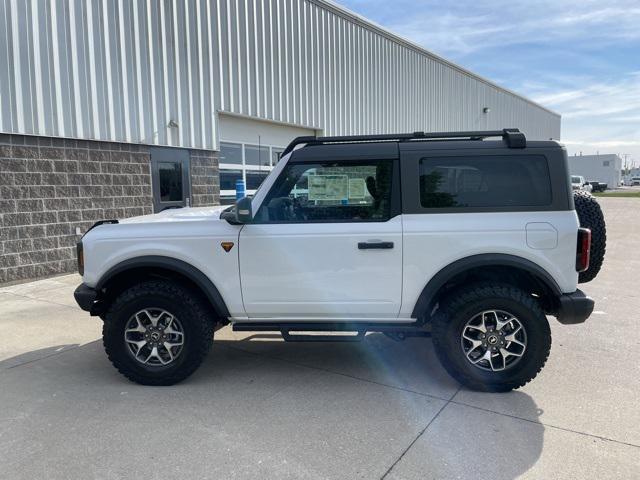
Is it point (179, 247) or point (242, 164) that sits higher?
point (242, 164)

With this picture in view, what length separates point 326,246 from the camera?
144 inches

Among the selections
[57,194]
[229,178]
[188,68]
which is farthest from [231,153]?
[57,194]

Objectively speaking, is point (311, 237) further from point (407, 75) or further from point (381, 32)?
point (407, 75)

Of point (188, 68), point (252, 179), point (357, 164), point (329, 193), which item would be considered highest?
point (188, 68)

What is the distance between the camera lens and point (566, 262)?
11.6 feet

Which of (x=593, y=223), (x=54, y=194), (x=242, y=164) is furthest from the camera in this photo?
(x=242, y=164)

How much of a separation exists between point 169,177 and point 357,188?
23.4ft

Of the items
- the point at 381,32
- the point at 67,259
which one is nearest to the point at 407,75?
the point at 381,32

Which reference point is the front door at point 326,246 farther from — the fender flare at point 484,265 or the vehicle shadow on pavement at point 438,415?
the vehicle shadow on pavement at point 438,415

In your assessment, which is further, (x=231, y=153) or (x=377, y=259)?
(x=231, y=153)

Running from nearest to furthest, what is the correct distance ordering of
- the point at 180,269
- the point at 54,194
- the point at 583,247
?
the point at 583,247, the point at 180,269, the point at 54,194

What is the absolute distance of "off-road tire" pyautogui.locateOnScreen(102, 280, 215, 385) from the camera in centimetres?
376

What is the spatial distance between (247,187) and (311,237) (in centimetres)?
868

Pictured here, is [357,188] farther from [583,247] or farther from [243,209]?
[583,247]
